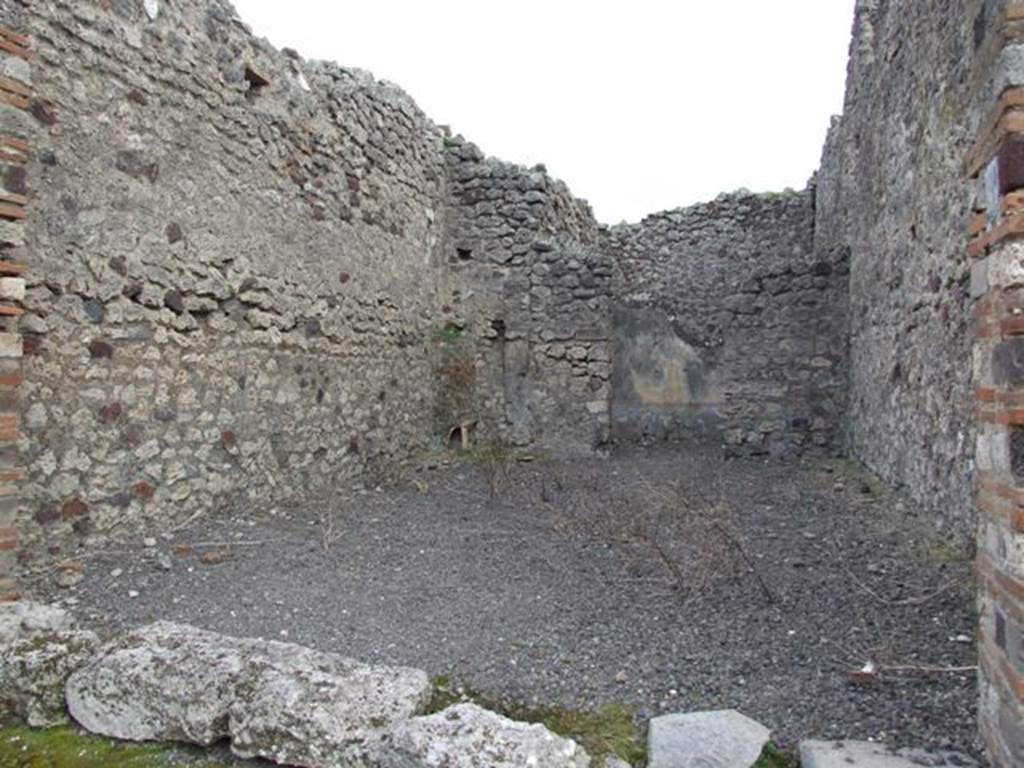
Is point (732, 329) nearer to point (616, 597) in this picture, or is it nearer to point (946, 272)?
point (946, 272)

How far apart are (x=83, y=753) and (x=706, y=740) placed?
6.56 feet

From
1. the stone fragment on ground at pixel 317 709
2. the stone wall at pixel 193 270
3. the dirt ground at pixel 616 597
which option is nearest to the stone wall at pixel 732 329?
the dirt ground at pixel 616 597

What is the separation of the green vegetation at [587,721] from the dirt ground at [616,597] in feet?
0.23

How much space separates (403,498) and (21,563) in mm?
3016

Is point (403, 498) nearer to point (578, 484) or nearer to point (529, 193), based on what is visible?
point (578, 484)

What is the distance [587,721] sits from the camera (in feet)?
7.80

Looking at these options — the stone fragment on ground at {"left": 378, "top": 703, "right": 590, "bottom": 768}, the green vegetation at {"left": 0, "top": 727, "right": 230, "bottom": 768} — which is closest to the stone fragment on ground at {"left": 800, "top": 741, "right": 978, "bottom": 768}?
the stone fragment on ground at {"left": 378, "top": 703, "right": 590, "bottom": 768}

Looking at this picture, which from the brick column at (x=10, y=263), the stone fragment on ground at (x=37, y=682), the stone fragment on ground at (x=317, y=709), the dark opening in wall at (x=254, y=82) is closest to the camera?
the stone fragment on ground at (x=317, y=709)

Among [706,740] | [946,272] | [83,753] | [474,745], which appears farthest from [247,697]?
[946,272]

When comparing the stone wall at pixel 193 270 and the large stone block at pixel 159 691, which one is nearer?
the large stone block at pixel 159 691

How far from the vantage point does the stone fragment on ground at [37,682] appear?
2.54m

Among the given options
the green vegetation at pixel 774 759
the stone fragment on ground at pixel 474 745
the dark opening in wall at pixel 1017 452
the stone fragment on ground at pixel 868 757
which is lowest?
the green vegetation at pixel 774 759

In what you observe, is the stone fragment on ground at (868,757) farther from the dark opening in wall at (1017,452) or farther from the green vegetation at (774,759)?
the dark opening in wall at (1017,452)

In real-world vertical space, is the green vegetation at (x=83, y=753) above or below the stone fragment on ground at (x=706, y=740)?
below
